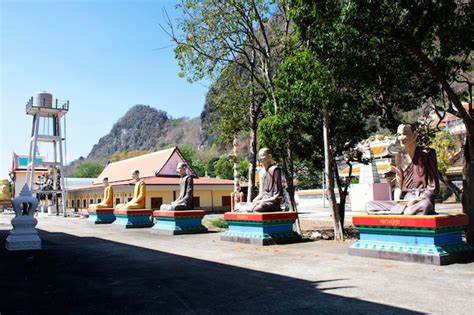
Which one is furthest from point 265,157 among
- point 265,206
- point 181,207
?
point 181,207

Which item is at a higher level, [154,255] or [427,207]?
[427,207]

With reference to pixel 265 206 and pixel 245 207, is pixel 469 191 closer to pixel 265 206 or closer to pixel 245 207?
pixel 265 206

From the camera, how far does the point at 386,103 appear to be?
11336 millimetres

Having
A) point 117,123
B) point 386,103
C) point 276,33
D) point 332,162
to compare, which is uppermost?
point 117,123

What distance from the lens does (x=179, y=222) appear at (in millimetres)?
14172

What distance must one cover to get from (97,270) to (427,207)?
19.2 feet

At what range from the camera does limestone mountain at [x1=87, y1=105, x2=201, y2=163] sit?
129450mm

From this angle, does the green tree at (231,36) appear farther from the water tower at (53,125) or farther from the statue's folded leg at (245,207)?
the water tower at (53,125)

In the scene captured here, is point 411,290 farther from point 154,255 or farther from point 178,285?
point 154,255

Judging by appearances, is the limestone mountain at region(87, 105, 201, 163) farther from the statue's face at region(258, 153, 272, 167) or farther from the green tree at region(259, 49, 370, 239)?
the statue's face at region(258, 153, 272, 167)

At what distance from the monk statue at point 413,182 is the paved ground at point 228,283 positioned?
3.43 ft

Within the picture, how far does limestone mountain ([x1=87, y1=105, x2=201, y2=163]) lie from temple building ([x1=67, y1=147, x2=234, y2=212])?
85.7m

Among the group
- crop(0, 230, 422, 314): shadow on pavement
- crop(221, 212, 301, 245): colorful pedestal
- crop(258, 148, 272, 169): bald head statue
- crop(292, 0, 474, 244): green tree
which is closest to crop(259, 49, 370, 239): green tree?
crop(258, 148, 272, 169): bald head statue

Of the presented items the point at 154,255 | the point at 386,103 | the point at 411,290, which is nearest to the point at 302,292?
the point at 411,290
